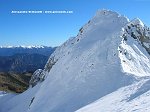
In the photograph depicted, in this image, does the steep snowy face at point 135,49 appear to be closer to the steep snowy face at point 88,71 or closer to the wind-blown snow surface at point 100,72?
the wind-blown snow surface at point 100,72

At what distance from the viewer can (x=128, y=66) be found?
1454 inches

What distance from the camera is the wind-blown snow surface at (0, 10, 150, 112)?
A: 2978 cm

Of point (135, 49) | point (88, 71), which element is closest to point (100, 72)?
point (88, 71)

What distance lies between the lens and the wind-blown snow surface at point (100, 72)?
97.7ft

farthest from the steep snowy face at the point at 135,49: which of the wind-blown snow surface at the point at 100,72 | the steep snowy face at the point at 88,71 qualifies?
the steep snowy face at the point at 88,71

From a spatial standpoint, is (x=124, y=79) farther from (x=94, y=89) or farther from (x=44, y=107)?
(x=44, y=107)

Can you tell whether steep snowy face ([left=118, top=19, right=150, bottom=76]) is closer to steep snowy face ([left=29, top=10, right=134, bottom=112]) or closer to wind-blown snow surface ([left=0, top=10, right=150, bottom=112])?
wind-blown snow surface ([left=0, top=10, right=150, bottom=112])

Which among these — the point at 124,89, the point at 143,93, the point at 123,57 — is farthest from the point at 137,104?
the point at 123,57

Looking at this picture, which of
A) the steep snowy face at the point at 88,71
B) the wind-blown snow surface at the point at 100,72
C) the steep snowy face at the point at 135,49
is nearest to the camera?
the wind-blown snow surface at the point at 100,72

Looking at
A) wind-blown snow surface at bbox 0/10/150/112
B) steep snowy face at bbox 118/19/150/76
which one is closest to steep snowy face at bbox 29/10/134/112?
wind-blown snow surface at bbox 0/10/150/112

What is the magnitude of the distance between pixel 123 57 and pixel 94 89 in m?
6.45

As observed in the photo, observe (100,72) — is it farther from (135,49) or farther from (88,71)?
(135,49)

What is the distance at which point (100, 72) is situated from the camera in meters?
36.2

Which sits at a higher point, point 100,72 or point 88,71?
point 88,71
